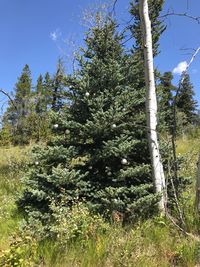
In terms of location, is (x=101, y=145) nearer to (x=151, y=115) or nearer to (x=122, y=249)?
(x=151, y=115)

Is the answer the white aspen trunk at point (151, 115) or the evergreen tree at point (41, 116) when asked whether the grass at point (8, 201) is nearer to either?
the evergreen tree at point (41, 116)

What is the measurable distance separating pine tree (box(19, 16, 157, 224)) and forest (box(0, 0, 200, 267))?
2cm

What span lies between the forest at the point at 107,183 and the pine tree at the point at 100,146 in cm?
2

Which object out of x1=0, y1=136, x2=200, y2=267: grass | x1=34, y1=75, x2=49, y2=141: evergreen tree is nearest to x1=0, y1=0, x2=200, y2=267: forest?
x1=0, y1=136, x2=200, y2=267: grass

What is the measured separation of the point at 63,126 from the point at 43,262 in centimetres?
245

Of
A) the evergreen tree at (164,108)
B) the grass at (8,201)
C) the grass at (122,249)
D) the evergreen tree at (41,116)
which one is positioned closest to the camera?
the grass at (122,249)

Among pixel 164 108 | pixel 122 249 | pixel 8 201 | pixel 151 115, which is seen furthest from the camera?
pixel 164 108

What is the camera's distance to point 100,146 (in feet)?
20.1

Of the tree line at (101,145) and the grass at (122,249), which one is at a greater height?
the tree line at (101,145)

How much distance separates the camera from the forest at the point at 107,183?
4359 millimetres

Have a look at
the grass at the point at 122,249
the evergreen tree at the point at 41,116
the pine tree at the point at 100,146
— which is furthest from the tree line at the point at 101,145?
the evergreen tree at the point at 41,116

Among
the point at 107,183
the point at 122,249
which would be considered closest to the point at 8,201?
the point at 107,183

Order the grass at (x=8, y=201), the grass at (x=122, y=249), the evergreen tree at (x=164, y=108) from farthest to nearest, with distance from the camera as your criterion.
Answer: the evergreen tree at (x=164, y=108) < the grass at (x=8, y=201) < the grass at (x=122, y=249)

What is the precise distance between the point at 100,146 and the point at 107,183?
0.71 meters
